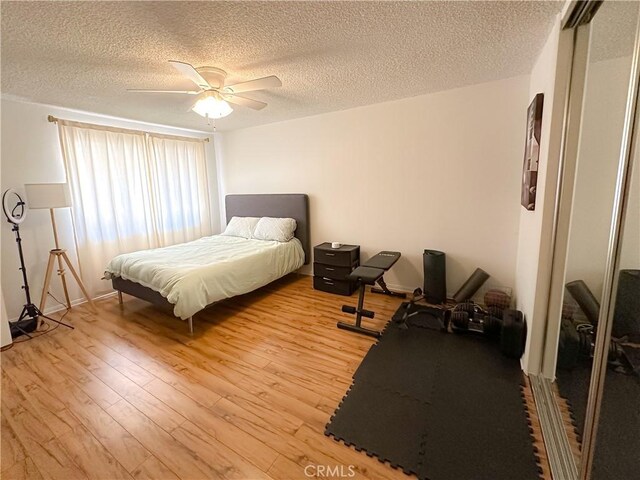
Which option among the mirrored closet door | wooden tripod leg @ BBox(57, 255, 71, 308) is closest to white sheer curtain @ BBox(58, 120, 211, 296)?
wooden tripod leg @ BBox(57, 255, 71, 308)

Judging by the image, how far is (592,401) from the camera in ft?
3.96

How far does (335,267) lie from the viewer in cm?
362

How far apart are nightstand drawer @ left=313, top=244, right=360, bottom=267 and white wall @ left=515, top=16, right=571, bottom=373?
72.9 inches

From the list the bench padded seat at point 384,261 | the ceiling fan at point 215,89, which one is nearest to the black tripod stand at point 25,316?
the ceiling fan at point 215,89

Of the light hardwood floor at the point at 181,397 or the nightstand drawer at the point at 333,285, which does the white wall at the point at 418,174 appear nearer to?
the nightstand drawer at the point at 333,285

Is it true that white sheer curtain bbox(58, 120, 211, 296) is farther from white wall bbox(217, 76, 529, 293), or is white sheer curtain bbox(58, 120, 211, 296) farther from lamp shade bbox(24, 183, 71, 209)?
white wall bbox(217, 76, 529, 293)

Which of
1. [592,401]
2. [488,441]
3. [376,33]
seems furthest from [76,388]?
[376,33]

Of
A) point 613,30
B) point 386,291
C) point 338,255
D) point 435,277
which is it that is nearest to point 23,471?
point 338,255

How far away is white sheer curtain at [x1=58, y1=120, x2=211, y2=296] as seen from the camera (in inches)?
136

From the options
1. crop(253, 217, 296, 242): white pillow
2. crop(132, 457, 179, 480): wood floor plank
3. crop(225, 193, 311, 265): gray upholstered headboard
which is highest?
crop(225, 193, 311, 265): gray upholstered headboard

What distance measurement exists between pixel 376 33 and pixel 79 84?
2652 mm

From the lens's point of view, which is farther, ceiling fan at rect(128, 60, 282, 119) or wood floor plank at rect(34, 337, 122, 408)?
ceiling fan at rect(128, 60, 282, 119)

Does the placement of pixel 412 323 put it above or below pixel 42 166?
below

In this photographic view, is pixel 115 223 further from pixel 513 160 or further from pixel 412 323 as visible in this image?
pixel 513 160
